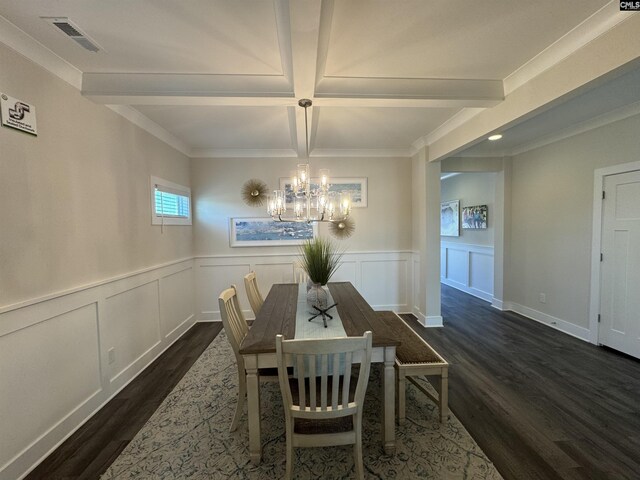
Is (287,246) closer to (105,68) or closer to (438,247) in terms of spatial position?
(438,247)

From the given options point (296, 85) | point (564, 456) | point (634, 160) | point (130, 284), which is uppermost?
point (296, 85)

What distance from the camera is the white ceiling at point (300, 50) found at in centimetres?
145

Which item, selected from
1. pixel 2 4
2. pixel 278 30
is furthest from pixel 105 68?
pixel 278 30

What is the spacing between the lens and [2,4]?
140cm

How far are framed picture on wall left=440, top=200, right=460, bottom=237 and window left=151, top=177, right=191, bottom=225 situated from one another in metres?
5.26

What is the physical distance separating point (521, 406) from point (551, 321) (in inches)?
89.2

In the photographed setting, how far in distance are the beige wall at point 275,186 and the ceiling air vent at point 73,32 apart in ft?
7.66

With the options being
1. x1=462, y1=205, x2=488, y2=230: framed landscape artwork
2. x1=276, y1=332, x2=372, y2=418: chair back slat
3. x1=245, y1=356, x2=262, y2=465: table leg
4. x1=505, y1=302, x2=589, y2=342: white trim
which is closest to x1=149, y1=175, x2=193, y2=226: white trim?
x1=245, y1=356, x2=262, y2=465: table leg

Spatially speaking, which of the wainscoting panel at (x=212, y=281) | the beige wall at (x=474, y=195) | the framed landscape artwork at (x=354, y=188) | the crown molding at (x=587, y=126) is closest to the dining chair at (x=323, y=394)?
the wainscoting panel at (x=212, y=281)

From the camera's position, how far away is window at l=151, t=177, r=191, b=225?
10.00ft

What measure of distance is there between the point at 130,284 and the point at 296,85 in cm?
243

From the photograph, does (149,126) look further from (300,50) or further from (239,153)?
(300,50)

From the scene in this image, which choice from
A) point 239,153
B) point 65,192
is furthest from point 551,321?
point 65,192

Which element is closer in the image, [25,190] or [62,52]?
[25,190]
